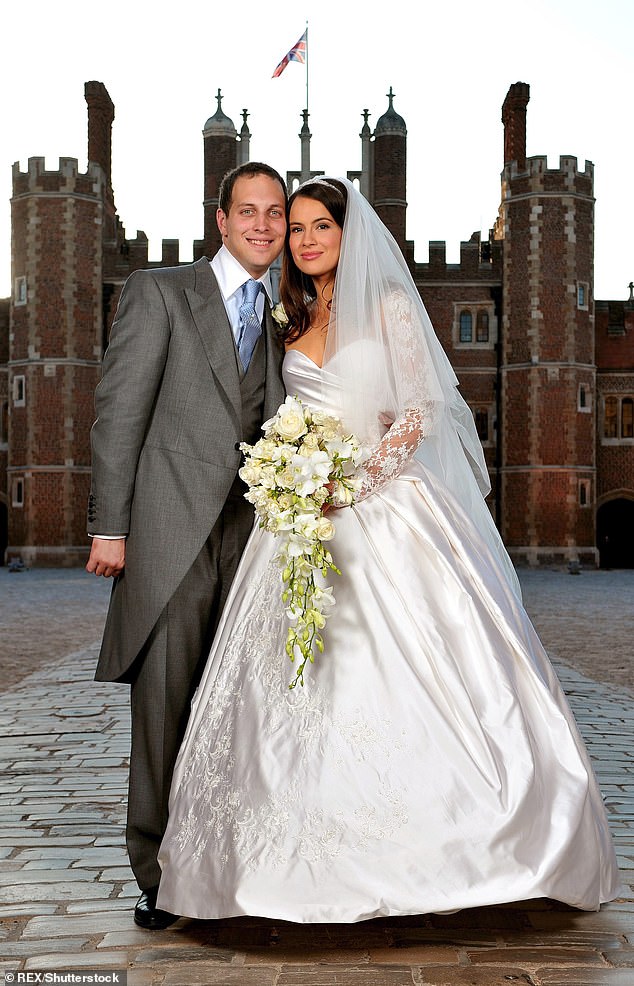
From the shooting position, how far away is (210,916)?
243cm

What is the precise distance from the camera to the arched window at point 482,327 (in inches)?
1068

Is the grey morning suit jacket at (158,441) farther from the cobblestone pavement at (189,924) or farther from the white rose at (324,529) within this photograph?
the cobblestone pavement at (189,924)

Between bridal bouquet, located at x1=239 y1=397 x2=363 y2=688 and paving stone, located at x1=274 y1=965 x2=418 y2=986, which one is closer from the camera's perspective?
paving stone, located at x1=274 y1=965 x2=418 y2=986

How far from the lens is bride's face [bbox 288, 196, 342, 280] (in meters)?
3.04

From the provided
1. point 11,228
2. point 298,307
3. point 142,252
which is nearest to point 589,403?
point 142,252

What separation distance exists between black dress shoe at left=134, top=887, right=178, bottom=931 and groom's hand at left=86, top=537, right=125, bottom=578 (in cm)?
85

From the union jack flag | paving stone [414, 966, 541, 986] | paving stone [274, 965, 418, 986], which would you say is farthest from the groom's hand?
the union jack flag

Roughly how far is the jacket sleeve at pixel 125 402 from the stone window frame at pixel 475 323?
25.0 meters

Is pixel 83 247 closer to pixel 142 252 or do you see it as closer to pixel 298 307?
pixel 142 252

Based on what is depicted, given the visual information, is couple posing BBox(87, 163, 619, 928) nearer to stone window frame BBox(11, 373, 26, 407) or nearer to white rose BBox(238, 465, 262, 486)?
white rose BBox(238, 465, 262, 486)

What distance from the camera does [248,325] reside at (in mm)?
2955

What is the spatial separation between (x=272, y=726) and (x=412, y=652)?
1.35 ft

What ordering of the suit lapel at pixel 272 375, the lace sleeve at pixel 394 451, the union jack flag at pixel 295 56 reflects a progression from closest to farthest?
the lace sleeve at pixel 394 451
the suit lapel at pixel 272 375
the union jack flag at pixel 295 56

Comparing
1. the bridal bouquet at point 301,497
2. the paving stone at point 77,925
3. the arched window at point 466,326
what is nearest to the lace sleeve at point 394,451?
the bridal bouquet at point 301,497
